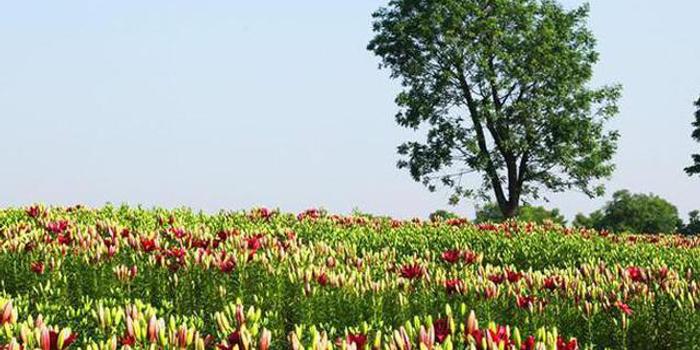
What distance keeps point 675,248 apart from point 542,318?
999cm

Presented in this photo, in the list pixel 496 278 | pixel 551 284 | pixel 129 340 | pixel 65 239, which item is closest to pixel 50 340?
pixel 129 340

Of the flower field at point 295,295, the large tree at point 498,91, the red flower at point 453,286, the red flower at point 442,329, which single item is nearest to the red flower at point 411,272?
the flower field at point 295,295

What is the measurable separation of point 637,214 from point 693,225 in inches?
126

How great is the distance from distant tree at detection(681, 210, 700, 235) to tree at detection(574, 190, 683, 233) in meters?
0.87

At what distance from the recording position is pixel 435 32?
121ft

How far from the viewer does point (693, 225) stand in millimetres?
48031

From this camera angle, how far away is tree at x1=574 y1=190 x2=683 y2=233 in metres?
49.7

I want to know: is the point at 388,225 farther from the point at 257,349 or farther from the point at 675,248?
the point at 257,349

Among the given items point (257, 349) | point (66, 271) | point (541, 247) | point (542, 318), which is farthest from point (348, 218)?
point (257, 349)

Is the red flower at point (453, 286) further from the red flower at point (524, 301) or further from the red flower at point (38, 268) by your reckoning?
the red flower at point (38, 268)

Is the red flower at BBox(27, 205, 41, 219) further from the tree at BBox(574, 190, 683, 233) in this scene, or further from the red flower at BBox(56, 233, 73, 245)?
the tree at BBox(574, 190, 683, 233)

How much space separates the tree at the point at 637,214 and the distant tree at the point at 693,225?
87 cm

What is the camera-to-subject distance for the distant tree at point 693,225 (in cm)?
4744

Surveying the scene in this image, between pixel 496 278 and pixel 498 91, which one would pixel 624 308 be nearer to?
pixel 496 278
